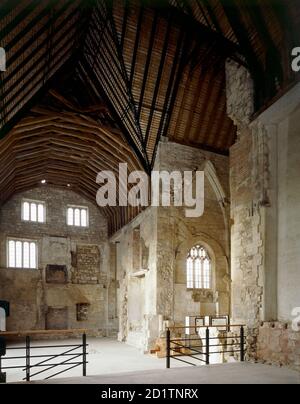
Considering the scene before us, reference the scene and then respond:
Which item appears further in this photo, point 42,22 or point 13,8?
point 42,22

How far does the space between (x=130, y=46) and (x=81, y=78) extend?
4.16 m

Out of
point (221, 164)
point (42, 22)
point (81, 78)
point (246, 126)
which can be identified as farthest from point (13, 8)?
point (221, 164)

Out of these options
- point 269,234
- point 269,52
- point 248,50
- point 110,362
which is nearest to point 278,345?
point 269,234

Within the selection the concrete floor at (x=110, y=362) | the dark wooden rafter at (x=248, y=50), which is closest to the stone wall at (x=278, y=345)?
the concrete floor at (x=110, y=362)

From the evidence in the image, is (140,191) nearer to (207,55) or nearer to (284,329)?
(207,55)

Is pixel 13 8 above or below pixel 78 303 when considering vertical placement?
above

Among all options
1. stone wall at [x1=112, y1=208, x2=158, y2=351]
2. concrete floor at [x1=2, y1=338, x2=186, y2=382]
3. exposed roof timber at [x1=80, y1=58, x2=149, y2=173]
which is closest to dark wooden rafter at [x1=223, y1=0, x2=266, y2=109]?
exposed roof timber at [x1=80, y1=58, x2=149, y2=173]

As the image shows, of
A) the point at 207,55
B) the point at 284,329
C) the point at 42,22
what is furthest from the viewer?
the point at 207,55

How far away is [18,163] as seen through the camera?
701 inches

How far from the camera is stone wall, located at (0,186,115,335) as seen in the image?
20.7 metres

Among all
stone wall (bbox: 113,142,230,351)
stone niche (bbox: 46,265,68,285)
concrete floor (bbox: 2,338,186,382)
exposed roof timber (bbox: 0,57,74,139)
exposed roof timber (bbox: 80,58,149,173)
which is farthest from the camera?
stone niche (bbox: 46,265,68,285)

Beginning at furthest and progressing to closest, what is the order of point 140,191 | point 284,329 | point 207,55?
point 140,191 < point 207,55 < point 284,329

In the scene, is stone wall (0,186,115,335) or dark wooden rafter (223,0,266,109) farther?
stone wall (0,186,115,335)

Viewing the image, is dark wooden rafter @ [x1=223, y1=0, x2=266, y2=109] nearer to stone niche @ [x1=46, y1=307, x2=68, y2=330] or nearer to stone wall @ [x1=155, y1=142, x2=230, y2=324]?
stone wall @ [x1=155, y1=142, x2=230, y2=324]
